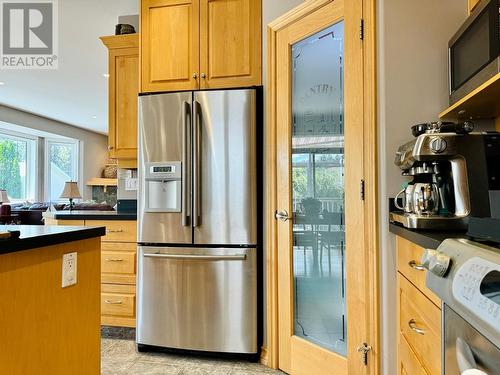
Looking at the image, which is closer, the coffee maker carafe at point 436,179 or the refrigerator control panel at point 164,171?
the coffee maker carafe at point 436,179

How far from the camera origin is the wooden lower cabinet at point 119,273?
2.82 meters

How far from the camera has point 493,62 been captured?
125cm

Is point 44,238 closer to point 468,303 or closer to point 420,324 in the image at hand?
point 468,303

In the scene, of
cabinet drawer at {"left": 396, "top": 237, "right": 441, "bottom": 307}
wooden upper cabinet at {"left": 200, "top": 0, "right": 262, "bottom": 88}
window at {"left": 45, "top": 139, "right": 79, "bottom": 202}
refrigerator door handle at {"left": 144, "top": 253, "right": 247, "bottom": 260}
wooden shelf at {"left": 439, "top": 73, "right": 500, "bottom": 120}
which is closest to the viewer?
cabinet drawer at {"left": 396, "top": 237, "right": 441, "bottom": 307}

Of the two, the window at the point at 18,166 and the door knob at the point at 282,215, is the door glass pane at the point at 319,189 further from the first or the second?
the window at the point at 18,166

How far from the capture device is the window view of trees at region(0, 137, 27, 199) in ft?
26.0

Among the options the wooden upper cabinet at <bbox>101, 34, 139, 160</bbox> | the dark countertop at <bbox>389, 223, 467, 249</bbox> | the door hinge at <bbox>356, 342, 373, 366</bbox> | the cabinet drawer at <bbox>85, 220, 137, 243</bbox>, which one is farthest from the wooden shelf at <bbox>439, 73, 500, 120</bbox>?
the wooden upper cabinet at <bbox>101, 34, 139, 160</bbox>

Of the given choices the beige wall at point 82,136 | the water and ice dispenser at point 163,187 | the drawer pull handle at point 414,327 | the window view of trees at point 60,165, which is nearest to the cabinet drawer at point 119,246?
the water and ice dispenser at point 163,187

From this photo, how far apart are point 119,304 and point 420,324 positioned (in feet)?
7.56

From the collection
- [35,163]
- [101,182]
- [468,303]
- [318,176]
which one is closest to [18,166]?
[35,163]

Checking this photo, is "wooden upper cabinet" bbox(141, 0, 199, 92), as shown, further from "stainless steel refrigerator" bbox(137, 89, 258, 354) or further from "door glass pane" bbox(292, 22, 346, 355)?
"door glass pane" bbox(292, 22, 346, 355)

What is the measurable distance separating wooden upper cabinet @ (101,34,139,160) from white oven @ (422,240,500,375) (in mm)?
2745

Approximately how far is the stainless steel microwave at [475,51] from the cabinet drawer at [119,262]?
93.7 inches

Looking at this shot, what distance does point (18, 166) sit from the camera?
27.3 ft
